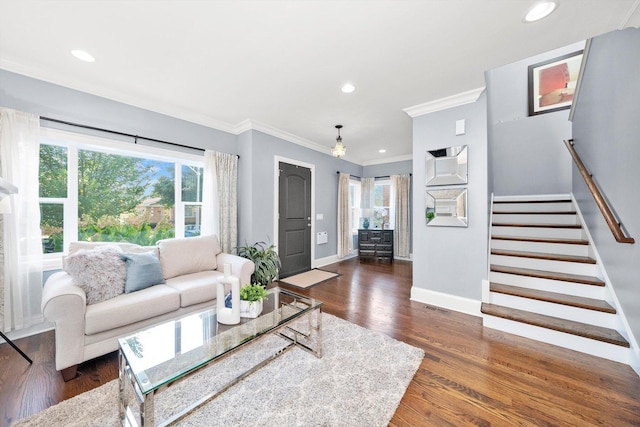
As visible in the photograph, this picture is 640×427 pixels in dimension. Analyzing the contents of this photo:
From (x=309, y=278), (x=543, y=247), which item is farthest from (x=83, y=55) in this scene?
(x=543, y=247)

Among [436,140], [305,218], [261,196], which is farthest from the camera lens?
[305,218]

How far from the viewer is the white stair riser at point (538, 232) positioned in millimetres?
2875

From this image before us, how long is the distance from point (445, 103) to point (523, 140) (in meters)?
2.55

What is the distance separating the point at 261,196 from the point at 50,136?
2.30 metres

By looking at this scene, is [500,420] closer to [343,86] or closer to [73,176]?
[343,86]

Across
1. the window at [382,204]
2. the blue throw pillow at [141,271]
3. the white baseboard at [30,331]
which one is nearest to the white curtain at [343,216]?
the window at [382,204]

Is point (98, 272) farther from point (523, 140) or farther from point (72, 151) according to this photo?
point (523, 140)

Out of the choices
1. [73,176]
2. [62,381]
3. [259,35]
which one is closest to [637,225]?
[259,35]

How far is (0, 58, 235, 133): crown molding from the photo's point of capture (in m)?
2.16

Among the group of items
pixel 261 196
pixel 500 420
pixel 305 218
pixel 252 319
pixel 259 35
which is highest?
pixel 259 35

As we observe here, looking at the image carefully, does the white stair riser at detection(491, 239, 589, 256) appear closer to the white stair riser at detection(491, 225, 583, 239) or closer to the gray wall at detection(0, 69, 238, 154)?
the white stair riser at detection(491, 225, 583, 239)

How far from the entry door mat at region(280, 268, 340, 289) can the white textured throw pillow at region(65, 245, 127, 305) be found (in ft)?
7.39

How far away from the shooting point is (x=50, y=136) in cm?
229

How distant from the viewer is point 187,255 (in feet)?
9.03
